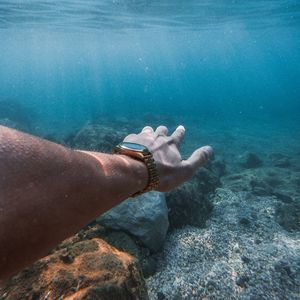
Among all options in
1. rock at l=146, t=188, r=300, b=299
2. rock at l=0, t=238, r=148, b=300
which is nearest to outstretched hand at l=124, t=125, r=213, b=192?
rock at l=0, t=238, r=148, b=300

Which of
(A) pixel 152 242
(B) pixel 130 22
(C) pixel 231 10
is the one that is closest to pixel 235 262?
(A) pixel 152 242

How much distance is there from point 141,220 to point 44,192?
4095mm

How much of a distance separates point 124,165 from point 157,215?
12.1 feet

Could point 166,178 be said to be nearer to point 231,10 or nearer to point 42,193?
point 42,193

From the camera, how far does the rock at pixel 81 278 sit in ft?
8.46

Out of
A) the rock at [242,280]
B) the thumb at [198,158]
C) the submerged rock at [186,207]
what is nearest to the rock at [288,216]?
the submerged rock at [186,207]

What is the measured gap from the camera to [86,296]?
2.49 m

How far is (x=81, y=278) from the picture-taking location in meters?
2.73

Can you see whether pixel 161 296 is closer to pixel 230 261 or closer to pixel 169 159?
pixel 230 261

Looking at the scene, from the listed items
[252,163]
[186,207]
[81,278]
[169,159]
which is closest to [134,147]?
[169,159]

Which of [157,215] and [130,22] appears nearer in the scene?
[157,215]

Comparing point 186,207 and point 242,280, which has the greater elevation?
point 186,207

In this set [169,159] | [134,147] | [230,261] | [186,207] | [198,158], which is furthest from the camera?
[186,207]

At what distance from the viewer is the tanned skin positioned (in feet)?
3.67
